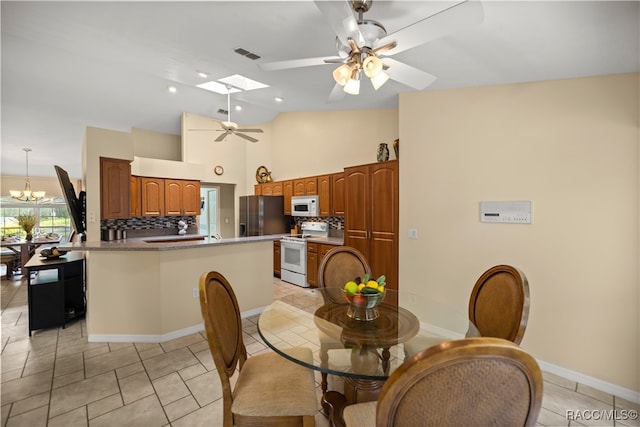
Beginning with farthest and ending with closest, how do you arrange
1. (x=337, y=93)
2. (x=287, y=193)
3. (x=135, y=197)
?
(x=287, y=193)
(x=135, y=197)
(x=337, y=93)

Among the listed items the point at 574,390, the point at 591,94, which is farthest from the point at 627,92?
the point at 574,390

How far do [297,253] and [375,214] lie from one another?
196cm

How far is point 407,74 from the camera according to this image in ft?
6.06

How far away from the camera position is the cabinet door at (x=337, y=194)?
4.90 m

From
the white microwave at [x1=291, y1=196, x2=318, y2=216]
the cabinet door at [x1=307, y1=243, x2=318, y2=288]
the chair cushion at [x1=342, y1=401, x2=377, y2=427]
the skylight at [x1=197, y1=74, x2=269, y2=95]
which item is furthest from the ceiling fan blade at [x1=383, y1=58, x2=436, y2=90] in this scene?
the white microwave at [x1=291, y1=196, x2=318, y2=216]

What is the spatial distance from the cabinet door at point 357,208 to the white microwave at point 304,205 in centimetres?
115

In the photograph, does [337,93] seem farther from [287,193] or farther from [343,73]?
[287,193]

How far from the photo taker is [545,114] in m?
2.45

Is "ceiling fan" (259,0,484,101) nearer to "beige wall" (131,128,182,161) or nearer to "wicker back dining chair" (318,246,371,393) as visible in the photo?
"wicker back dining chair" (318,246,371,393)

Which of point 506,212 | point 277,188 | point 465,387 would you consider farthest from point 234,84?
point 465,387

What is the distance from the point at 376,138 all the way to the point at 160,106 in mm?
3858

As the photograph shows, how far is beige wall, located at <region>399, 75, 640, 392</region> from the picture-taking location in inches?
85.3

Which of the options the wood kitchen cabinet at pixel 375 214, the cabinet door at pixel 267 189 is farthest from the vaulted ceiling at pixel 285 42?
the cabinet door at pixel 267 189

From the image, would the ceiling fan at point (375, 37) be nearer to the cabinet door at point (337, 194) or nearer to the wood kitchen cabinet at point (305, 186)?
the cabinet door at point (337, 194)
